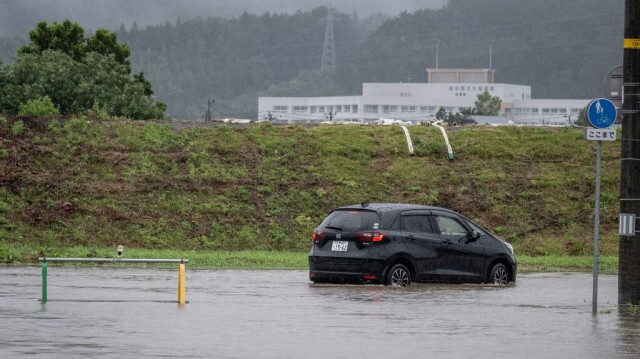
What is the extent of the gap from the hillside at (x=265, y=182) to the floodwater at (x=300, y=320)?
10729 mm

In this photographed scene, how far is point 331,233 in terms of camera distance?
22.7m

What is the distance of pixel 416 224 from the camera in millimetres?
23062

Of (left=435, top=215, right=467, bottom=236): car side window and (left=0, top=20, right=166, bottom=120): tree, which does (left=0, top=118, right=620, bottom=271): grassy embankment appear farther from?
(left=0, top=20, right=166, bottom=120): tree

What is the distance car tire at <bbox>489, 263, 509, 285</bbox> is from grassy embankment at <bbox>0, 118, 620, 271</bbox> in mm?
6542

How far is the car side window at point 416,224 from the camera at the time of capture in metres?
22.9

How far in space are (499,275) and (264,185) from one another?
16.0m

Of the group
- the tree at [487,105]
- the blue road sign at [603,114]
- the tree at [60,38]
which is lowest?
the blue road sign at [603,114]

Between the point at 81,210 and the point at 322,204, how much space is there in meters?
7.55

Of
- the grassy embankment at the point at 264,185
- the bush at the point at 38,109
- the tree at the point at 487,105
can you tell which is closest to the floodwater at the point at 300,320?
the grassy embankment at the point at 264,185

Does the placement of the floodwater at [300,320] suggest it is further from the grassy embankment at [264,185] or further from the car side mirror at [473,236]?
the grassy embankment at [264,185]

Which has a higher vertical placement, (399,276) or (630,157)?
(630,157)

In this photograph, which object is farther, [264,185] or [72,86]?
[72,86]

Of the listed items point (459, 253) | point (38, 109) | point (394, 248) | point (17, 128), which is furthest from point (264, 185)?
point (394, 248)

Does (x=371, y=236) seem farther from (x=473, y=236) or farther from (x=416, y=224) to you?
(x=473, y=236)
